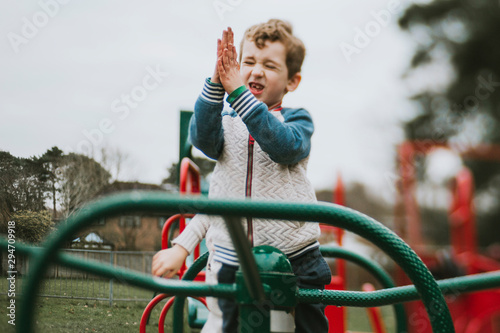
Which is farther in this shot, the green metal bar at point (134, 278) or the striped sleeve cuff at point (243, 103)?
the striped sleeve cuff at point (243, 103)

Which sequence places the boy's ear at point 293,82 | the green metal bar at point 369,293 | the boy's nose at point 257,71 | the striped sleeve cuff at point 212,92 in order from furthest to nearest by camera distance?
the boy's ear at point 293,82
the boy's nose at point 257,71
the striped sleeve cuff at point 212,92
the green metal bar at point 369,293

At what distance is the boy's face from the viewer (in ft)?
4.61

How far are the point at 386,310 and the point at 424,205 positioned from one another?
5723mm

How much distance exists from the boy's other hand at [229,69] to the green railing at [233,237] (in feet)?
1.67

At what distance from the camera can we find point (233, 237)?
708 mm

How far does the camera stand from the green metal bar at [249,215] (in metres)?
0.63

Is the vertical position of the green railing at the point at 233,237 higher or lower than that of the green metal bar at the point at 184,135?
lower

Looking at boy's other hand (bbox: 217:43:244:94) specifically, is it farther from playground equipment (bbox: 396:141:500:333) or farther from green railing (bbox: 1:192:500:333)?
playground equipment (bbox: 396:141:500:333)

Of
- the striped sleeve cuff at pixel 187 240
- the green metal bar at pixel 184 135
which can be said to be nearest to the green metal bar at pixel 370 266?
the striped sleeve cuff at pixel 187 240

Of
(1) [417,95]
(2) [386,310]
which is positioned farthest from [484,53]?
(2) [386,310]

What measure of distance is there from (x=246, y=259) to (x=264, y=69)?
78cm

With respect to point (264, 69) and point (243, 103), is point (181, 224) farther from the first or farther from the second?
point (243, 103)

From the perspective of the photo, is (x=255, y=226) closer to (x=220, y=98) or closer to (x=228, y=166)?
(x=228, y=166)

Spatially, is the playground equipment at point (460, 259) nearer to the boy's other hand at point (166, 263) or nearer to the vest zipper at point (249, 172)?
the vest zipper at point (249, 172)
